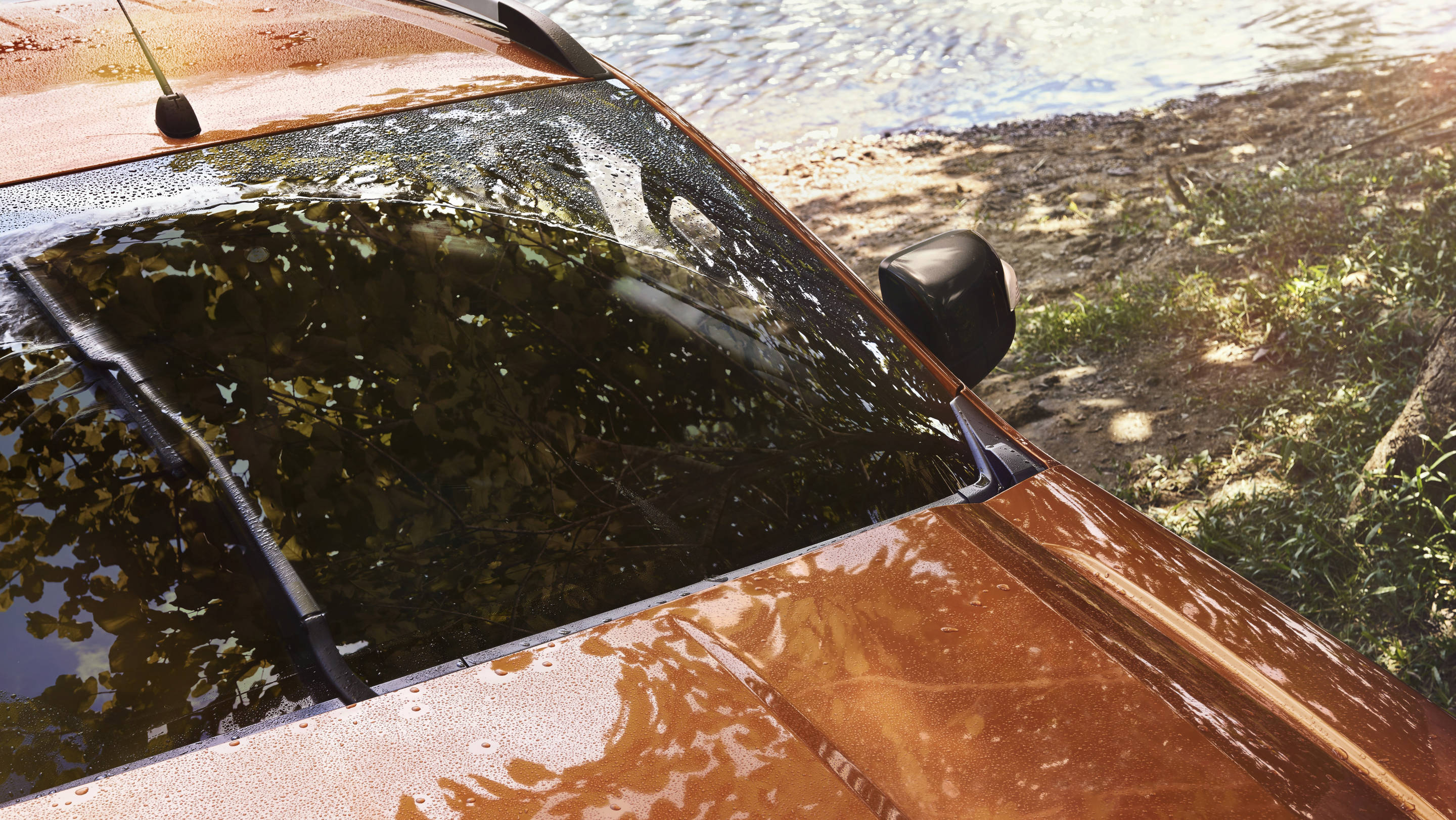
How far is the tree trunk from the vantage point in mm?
3043

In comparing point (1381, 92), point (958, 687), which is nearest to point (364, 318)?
point (958, 687)

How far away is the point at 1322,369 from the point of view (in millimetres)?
3859

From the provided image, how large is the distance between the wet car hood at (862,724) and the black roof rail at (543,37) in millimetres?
1264

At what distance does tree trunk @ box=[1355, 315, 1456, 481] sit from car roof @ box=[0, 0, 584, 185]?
9.17ft

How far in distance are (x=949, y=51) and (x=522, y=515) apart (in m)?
9.14

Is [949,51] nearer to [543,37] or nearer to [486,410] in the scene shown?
[543,37]

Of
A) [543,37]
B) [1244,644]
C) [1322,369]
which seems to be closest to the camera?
[1244,644]

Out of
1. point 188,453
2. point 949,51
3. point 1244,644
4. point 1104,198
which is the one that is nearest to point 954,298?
point 1244,644

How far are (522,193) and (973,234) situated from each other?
99 cm

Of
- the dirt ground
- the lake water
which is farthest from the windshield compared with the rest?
the lake water

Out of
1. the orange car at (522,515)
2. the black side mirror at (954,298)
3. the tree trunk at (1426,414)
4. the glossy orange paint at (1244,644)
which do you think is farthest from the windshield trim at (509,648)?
the tree trunk at (1426,414)

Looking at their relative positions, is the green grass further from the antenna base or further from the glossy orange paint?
the antenna base

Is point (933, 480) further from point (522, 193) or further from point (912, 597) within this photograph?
point (522, 193)

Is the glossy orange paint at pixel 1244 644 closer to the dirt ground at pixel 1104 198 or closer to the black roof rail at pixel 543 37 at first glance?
the black roof rail at pixel 543 37
